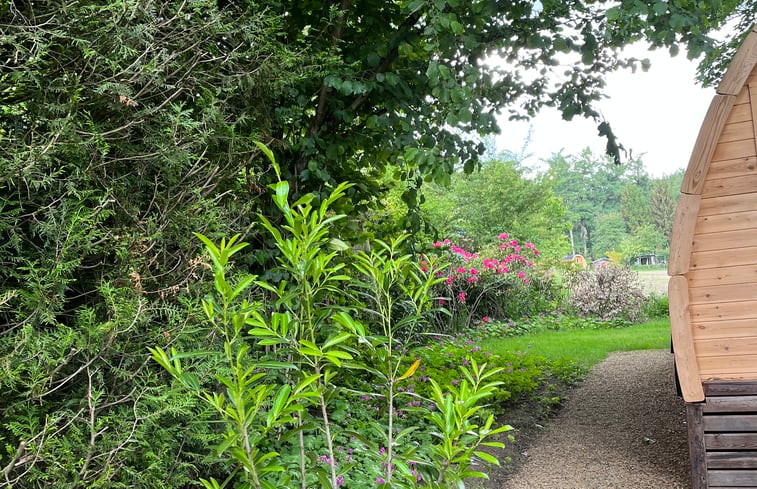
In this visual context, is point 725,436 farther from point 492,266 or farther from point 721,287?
point 492,266

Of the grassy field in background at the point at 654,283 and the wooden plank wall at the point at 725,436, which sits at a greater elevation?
the wooden plank wall at the point at 725,436

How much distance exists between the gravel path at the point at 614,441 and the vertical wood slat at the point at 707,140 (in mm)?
2087

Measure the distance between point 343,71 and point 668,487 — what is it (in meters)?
3.53

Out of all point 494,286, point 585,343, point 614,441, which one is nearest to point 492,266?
point 494,286

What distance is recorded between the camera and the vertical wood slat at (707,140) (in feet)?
11.0

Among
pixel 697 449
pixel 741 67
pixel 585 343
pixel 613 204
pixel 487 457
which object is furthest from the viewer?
pixel 613 204

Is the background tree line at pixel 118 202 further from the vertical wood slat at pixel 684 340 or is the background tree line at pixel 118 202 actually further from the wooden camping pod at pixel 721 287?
the vertical wood slat at pixel 684 340

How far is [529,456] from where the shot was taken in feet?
14.9

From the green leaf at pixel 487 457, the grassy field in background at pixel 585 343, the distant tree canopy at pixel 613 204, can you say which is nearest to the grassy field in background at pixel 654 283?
the grassy field in background at pixel 585 343

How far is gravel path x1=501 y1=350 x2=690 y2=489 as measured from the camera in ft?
13.3

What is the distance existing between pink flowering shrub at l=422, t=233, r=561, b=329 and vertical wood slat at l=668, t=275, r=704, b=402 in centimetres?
636

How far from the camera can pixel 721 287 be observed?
134 inches

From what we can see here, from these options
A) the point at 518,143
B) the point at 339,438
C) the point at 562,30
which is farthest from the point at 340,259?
the point at 518,143

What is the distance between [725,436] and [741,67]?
2.20 meters
